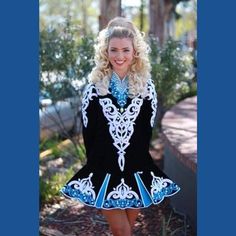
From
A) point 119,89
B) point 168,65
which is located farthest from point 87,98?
point 168,65

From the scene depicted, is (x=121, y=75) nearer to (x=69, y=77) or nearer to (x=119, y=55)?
(x=119, y=55)

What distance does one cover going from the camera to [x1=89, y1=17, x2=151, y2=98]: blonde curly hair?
327cm

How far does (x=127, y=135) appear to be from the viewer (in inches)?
131

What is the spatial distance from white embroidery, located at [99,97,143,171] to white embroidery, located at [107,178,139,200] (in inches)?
3.8

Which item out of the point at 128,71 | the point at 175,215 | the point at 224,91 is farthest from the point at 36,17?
the point at 175,215

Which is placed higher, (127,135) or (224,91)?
(224,91)

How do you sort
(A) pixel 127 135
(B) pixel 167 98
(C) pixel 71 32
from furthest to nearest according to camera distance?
(B) pixel 167 98
(C) pixel 71 32
(A) pixel 127 135

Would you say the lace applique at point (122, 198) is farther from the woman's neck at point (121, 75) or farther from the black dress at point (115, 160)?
the woman's neck at point (121, 75)

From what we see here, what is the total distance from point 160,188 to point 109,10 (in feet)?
13.6

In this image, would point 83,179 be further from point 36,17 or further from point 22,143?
point 36,17

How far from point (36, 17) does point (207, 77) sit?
981 millimetres

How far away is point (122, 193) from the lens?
328 cm

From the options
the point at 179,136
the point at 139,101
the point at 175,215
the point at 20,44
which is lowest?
the point at 175,215

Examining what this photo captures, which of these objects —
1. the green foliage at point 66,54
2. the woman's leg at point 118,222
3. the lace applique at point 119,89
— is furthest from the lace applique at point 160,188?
the green foliage at point 66,54
